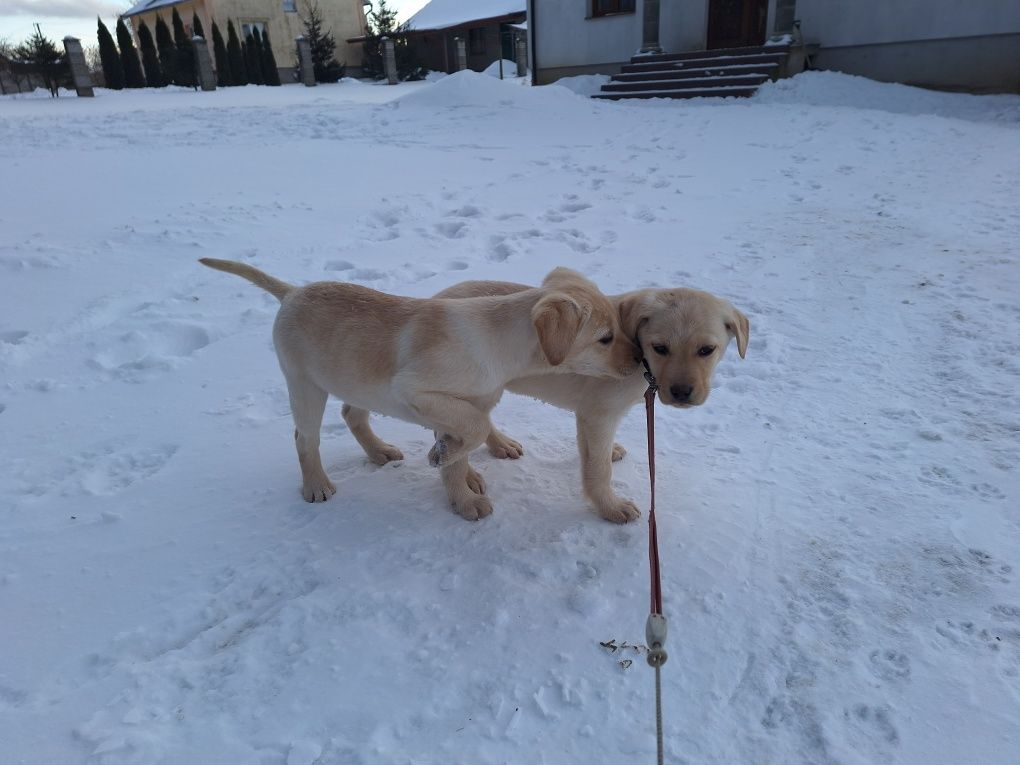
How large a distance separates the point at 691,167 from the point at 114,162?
8.64m

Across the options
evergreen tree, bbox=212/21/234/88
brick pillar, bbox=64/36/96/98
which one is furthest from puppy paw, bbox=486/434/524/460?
evergreen tree, bbox=212/21/234/88

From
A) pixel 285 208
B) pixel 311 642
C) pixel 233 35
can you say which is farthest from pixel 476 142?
pixel 233 35

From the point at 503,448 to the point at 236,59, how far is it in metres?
34.4

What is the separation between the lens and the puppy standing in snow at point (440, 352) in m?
2.86

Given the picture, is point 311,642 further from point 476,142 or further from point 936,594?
point 476,142

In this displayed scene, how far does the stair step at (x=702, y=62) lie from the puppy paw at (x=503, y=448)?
16.0 metres

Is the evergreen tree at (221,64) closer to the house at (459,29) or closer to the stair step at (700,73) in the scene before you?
the house at (459,29)

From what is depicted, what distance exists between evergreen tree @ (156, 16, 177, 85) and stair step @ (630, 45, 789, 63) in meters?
23.3

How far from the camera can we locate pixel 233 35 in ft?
100

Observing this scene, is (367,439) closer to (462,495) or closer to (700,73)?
(462,495)

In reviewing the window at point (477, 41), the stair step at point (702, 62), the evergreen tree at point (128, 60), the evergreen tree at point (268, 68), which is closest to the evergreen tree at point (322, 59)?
the evergreen tree at point (268, 68)

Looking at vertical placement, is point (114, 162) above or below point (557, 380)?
above

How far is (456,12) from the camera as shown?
41.3 meters

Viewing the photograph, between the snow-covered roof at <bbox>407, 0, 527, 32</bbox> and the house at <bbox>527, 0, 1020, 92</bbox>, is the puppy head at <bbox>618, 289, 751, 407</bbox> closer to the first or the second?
the house at <bbox>527, 0, 1020, 92</bbox>
